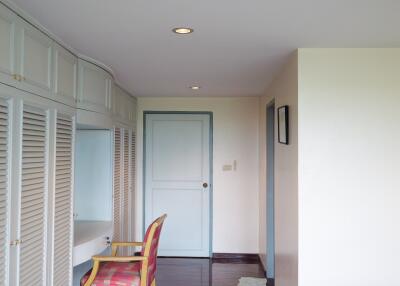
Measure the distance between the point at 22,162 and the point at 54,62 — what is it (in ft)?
2.46

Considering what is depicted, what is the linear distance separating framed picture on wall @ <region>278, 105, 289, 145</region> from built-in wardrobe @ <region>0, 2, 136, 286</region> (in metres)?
1.54

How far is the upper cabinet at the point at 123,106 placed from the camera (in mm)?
4296

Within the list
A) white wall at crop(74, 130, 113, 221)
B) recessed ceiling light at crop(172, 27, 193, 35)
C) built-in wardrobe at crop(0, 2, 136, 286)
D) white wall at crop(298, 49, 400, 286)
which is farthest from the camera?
white wall at crop(74, 130, 113, 221)

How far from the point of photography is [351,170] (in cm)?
284

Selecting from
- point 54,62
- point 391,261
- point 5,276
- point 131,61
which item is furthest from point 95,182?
point 391,261

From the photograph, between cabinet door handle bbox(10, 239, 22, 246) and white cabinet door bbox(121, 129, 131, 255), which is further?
white cabinet door bbox(121, 129, 131, 255)

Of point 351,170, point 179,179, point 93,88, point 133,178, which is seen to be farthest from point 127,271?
point 179,179

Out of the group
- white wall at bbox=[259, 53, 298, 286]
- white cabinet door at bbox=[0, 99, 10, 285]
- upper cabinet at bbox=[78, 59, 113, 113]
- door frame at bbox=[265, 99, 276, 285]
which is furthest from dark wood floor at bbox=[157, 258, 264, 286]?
white cabinet door at bbox=[0, 99, 10, 285]

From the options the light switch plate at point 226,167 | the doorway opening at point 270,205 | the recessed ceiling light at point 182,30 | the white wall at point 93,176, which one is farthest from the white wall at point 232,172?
the recessed ceiling light at point 182,30

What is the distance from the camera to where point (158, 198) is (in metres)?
5.62

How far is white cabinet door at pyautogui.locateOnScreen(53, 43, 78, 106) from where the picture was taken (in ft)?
8.68

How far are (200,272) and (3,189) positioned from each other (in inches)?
133

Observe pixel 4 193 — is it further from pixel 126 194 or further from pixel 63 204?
pixel 126 194

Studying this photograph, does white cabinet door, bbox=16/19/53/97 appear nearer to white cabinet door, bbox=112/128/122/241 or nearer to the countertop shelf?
the countertop shelf
